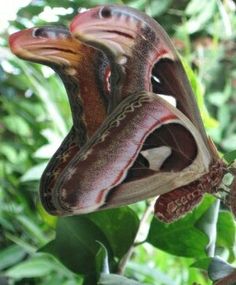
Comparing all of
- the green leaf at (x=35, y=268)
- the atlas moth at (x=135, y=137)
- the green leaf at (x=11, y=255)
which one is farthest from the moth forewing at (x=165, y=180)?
the green leaf at (x=11, y=255)

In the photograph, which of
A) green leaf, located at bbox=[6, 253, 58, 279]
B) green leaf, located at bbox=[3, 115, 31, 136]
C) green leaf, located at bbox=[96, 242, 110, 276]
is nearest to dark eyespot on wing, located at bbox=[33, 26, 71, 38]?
green leaf, located at bbox=[96, 242, 110, 276]

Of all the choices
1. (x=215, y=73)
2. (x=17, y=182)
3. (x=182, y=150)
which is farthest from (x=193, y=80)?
(x=215, y=73)

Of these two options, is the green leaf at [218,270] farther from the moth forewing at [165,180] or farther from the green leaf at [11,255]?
the green leaf at [11,255]

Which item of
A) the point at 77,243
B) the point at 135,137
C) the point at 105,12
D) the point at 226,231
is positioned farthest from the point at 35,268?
the point at 105,12

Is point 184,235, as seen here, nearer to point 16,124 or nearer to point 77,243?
point 77,243

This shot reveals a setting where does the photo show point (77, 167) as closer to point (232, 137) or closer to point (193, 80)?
point (193, 80)

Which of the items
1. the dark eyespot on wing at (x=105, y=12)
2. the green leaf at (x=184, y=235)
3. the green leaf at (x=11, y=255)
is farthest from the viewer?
the green leaf at (x=11, y=255)
